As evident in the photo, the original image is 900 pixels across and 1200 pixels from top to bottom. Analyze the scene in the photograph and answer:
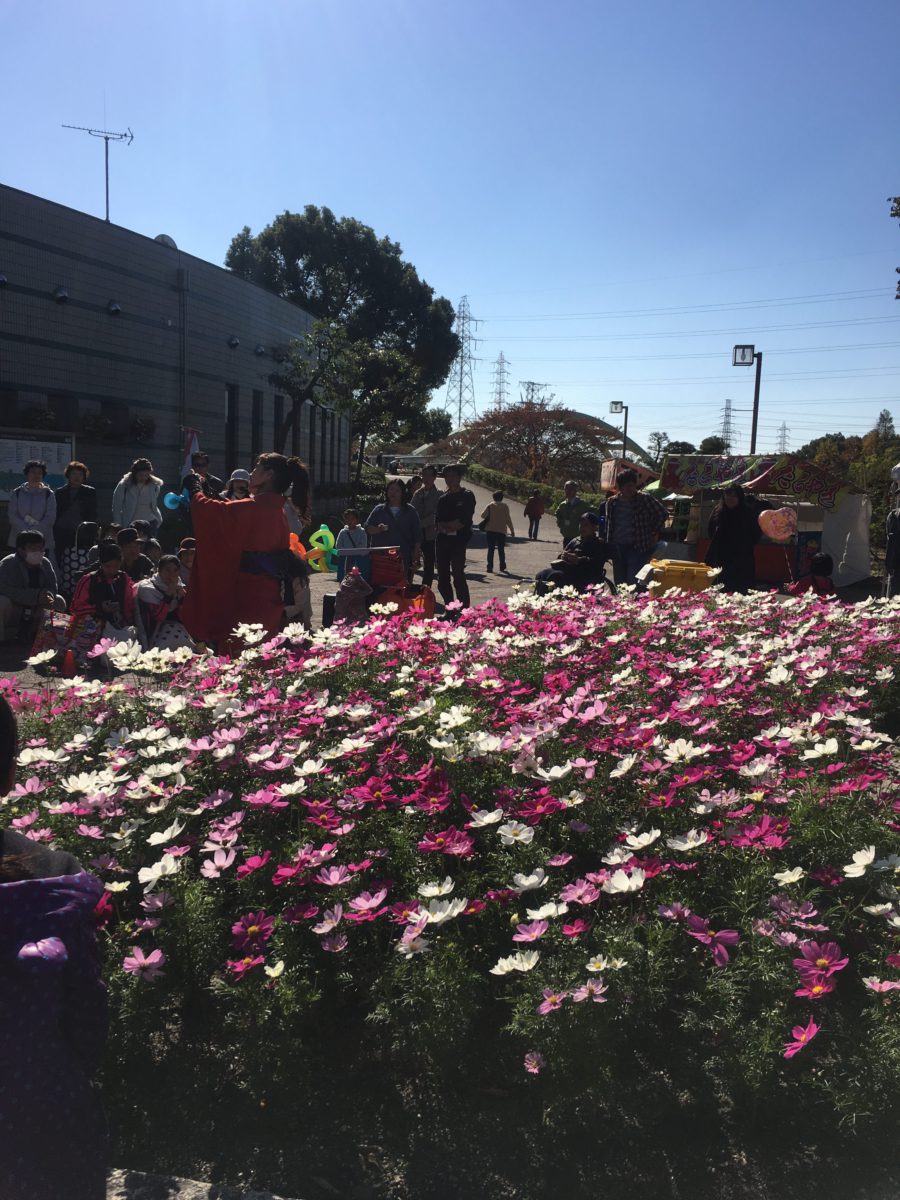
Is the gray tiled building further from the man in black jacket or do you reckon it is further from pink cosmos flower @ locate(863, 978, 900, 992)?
pink cosmos flower @ locate(863, 978, 900, 992)

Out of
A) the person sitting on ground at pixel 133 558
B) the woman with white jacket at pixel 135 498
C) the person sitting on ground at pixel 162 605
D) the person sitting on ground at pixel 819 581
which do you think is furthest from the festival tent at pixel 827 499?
the person sitting on ground at pixel 162 605

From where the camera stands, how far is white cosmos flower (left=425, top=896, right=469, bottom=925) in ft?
7.75

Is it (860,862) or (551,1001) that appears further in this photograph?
(860,862)

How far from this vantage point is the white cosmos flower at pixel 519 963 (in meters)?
2.32

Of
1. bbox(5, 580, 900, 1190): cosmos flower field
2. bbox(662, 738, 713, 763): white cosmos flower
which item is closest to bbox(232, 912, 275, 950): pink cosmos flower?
bbox(5, 580, 900, 1190): cosmos flower field

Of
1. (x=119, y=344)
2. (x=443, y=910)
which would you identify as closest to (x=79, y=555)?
(x=443, y=910)

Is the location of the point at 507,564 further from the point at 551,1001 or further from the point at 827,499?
the point at 551,1001

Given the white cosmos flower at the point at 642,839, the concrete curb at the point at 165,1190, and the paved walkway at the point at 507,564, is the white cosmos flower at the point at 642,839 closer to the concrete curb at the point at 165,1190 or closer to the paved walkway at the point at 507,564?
the concrete curb at the point at 165,1190

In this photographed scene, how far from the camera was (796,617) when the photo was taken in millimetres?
6277

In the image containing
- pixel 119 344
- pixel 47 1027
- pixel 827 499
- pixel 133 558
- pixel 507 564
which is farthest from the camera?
pixel 119 344

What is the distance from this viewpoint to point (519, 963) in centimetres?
234

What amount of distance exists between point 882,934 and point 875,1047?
0.52 metres

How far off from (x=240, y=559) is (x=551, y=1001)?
12.8 feet

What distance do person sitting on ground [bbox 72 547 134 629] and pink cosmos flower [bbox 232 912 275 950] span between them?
5397mm
